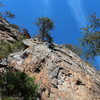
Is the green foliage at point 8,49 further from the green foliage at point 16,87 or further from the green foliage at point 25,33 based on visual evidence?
the green foliage at point 25,33

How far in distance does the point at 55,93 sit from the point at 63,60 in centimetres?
519

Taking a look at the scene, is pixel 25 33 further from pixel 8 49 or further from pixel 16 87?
pixel 16 87

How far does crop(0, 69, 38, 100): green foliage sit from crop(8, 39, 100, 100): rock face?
3.59 ft

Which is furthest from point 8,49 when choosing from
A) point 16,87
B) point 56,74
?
point 16,87

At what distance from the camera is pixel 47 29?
40.9 meters

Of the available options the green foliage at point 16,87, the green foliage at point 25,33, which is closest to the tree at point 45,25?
the green foliage at point 25,33

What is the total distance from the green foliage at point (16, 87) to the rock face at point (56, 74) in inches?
43.0

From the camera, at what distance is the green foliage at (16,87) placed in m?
13.3

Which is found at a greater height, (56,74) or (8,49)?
(8,49)

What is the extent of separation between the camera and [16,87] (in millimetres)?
13648

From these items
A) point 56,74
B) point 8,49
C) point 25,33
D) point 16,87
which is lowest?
point 16,87

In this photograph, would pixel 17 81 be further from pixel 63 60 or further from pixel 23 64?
pixel 63 60

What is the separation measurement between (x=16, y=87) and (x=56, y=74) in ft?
14.6

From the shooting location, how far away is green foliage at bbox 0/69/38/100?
13.3 meters
